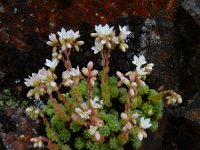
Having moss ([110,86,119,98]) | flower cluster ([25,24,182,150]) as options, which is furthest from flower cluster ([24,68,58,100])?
moss ([110,86,119,98])

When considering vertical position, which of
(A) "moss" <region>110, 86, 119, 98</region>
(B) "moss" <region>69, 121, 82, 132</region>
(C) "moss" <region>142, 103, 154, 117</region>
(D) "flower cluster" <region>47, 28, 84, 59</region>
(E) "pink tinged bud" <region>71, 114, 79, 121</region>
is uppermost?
(D) "flower cluster" <region>47, 28, 84, 59</region>

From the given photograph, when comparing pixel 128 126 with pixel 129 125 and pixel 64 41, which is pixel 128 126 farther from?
pixel 64 41

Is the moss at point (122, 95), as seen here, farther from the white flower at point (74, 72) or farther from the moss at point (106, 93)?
the white flower at point (74, 72)

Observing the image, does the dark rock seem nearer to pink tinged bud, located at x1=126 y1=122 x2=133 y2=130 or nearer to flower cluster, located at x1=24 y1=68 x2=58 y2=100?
flower cluster, located at x1=24 y1=68 x2=58 y2=100

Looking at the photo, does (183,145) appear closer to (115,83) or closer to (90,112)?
(115,83)

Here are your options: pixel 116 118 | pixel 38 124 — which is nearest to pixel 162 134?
pixel 116 118

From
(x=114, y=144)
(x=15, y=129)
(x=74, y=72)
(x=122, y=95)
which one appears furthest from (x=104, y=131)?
(x=15, y=129)
